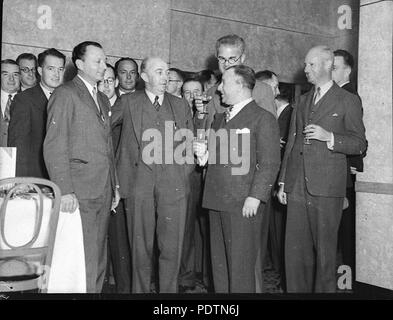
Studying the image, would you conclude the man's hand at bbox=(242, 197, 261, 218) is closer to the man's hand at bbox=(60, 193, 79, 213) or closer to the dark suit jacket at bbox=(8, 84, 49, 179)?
the man's hand at bbox=(60, 193, 79, 213)

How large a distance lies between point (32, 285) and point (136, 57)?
296cm

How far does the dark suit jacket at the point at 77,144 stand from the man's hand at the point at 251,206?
0.87 m

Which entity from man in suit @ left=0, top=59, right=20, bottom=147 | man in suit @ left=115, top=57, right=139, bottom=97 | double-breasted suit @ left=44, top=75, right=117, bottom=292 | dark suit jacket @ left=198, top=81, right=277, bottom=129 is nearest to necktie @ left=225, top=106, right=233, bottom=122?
dark suit jacket @ left=198, top=81, right=277, bottom=129

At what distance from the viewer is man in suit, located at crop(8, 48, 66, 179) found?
3229 millimetres

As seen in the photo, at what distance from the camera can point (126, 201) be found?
2.97 meters

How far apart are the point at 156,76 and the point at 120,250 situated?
4.09 ft

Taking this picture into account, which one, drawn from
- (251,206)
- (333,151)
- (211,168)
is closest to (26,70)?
(211,168)

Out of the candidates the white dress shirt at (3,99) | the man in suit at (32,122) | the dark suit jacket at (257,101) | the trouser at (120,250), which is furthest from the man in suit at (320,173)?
the white dress shirt at (3,99)

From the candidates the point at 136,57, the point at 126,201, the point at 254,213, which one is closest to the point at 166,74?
the point at 126,201

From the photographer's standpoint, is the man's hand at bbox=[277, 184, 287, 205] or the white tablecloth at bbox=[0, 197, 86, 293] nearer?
the white tablecloth at bbox=[0, 197, 86, 293]

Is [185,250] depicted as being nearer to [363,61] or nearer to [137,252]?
[137,252]

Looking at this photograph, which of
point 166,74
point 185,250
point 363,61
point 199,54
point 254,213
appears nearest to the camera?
point 254,213

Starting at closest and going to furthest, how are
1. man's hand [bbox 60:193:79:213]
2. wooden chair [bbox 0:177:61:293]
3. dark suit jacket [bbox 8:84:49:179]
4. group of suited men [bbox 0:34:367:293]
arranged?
wooden chair [bbox 0:177:61:293] < man's hand [bbox 60:193:79:213] < group of suited men [bbox 0:34:367:293] < dark suit jacket [bbox 8:84:49:179]

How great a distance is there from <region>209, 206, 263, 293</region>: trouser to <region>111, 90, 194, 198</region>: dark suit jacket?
0.47m
